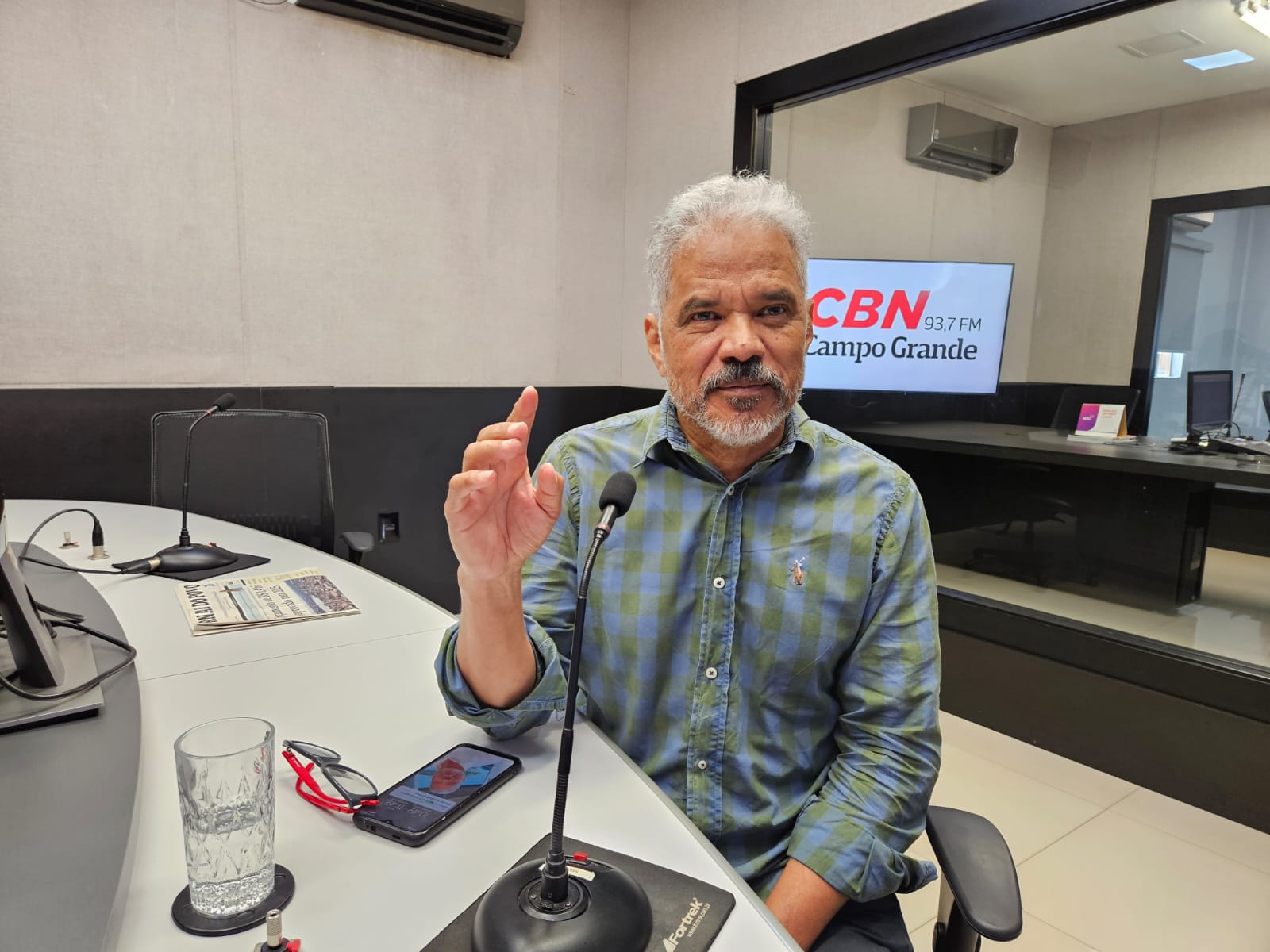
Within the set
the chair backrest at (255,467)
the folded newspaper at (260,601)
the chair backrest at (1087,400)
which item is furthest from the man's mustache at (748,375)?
the chair backrest at (1087,400)

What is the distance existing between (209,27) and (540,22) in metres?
1.46

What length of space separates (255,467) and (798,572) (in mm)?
1932

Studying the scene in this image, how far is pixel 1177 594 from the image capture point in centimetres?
302

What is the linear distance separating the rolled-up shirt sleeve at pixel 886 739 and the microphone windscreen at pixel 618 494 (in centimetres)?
51

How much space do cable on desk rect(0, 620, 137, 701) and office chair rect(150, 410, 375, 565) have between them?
3.78 feet

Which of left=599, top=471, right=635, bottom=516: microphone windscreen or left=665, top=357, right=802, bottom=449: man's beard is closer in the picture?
left=599, top=471, right=635, bottom=516: microphone windscreen

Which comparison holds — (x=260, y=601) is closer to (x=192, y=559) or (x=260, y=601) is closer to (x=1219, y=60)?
(x=192, y=559)

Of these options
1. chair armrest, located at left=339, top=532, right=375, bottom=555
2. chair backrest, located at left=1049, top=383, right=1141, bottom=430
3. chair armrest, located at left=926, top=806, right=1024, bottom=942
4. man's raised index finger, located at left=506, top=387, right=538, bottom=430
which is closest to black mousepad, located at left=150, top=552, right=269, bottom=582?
chair armrest, located at left=339, top=532, right=375, bottom=555

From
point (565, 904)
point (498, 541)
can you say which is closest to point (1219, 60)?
point (498, 541)

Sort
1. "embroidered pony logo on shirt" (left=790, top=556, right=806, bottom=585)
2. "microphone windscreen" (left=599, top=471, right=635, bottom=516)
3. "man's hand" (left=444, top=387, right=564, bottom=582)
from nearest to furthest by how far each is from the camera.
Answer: "microphone windscreen" (left=599, top=471, right=635, bottom=516) < "man's hand" (left=444, top=387, right=564, bottom=582) < "embroidered pony logo on shirt" (left=790, top=556, right=806, bottom=585)

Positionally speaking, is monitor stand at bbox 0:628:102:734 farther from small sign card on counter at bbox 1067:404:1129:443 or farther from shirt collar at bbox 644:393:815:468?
small sign card on counter at bbox 1067:404:1129:443

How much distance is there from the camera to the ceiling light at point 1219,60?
8.70ft

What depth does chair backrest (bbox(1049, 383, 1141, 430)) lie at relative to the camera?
10.5 feet

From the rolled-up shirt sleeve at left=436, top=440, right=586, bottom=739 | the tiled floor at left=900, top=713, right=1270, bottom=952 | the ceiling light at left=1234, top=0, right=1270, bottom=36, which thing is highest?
the ceiling light at left=1234, top=0, right=1270, bottom=36
